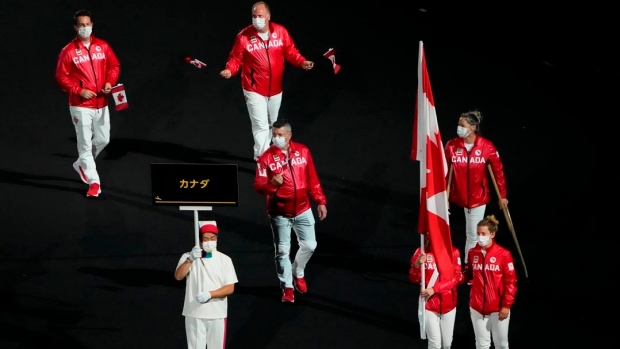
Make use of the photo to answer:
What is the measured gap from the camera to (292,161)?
18.5m

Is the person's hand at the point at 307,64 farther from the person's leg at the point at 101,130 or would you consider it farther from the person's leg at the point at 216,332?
the person's leg at the point at 216,332

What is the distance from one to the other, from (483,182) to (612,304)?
6.19 feet

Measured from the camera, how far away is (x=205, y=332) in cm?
1683

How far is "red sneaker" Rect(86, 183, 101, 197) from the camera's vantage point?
20938 mm

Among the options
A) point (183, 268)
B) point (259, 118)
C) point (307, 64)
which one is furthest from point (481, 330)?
point (259, 118)

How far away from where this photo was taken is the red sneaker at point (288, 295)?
61.2ft

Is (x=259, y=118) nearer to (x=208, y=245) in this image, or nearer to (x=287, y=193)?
(x=287, y=193)

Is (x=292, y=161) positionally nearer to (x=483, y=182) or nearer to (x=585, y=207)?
(x=483, y=182)

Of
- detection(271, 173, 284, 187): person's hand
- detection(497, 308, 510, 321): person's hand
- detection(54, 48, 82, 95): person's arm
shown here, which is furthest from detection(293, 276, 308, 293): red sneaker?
detection(54, 48, 82, 95): person's arm

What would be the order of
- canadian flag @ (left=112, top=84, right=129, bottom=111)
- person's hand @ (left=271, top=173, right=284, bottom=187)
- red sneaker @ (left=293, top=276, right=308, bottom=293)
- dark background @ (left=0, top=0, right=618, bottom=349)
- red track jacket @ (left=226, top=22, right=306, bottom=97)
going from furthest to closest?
red track jacket @ (left=226, top=22, right=306, bottom=97) < canadian flag @ (left=112, top=84, right=129, bottom=111) < red sneaker @ (left=293, top=276, right=308, bottom=293) < dark background @ (left=0, top=0, right=618, bottom=349) < person's hand @ (left=271, top=173, right=284, bottom=187)

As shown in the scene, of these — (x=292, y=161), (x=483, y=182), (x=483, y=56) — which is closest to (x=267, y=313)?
(x=292, y=161)

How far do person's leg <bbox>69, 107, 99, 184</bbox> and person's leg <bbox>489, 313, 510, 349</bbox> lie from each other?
19.1 feet

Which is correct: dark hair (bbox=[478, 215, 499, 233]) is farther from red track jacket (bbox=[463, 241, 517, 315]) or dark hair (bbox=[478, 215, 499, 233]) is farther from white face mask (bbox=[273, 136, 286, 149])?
white face mask (bbox=[273, 136, 286, 149])

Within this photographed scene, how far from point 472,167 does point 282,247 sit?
2226 millimetres
